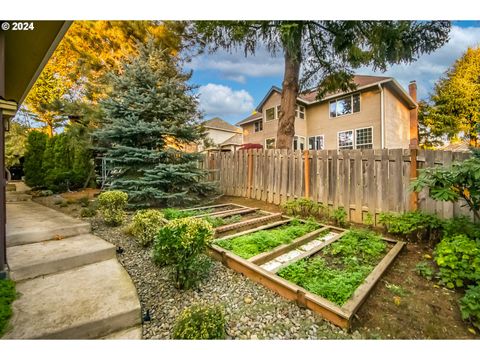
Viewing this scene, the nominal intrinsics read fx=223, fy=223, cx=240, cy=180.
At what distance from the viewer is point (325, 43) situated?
5.36 metres

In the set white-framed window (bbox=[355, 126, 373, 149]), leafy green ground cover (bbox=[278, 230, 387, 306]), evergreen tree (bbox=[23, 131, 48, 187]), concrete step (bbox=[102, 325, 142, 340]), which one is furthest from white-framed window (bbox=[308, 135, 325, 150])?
concrete step (bbox=[102, 325, 142, 340])

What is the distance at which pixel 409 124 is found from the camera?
1233 cm

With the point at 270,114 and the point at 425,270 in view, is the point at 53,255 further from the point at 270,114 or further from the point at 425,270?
the point at 270,114

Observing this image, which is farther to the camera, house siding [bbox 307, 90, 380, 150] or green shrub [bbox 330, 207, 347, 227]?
house siding [bbox 307, 90, 380, 150]

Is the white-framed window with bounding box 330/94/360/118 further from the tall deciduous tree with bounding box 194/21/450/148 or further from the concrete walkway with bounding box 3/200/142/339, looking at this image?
the concrete walkway with bounding box 3/200/142/339

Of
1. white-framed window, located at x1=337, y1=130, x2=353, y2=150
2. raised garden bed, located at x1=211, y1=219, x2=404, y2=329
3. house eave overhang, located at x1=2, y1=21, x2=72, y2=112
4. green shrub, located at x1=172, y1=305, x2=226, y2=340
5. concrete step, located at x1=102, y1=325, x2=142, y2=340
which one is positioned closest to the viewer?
green shrub, located at x1=172, y1=305, x2=226, y2=340

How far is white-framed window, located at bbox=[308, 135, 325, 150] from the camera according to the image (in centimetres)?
1292

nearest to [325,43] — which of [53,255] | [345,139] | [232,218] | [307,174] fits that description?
[307,174]

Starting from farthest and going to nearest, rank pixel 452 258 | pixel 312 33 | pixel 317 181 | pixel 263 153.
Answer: pixel 263 153 → pixel 312 33 → pixel 317 181 → pixel 452 258

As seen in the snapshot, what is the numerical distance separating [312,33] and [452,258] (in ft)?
16.5

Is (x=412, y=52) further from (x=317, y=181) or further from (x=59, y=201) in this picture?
(x=59, y=201)

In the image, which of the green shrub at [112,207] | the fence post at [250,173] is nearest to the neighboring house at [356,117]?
the fence post at [250,173]

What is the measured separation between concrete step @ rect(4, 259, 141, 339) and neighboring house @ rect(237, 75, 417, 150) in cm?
826

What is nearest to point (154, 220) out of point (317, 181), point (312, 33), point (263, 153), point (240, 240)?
point (240, 240)
